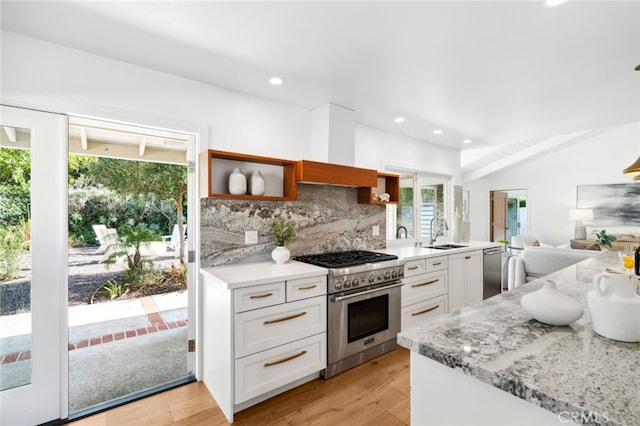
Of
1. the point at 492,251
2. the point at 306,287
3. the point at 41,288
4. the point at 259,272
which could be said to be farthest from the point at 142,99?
the point at 492,251

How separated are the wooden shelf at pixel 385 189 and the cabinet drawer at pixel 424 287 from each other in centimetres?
92

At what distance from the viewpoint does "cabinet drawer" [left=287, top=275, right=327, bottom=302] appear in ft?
7.14

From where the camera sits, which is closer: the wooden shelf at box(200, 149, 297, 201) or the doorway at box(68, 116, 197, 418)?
the doorway at box(68, 116, 197, 418)

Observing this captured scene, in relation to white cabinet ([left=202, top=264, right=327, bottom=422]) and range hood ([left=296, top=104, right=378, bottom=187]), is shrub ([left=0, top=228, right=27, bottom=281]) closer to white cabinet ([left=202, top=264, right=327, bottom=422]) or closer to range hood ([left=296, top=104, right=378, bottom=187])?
white cabinet ([left=202, top=264, right=327, bottom=422])

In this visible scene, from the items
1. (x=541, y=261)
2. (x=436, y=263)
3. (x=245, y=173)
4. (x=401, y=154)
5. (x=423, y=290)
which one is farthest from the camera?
(x=541, y=261)

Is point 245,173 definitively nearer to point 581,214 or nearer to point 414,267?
point 414,267

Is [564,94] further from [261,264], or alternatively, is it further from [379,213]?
[261,264]

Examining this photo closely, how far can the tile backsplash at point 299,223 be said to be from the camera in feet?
8.22

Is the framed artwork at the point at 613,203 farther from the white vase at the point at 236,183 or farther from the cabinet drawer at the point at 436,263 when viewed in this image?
the white vase at the point at 236,183

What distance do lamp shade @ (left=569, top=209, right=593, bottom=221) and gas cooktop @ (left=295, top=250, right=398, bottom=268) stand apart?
6395mm

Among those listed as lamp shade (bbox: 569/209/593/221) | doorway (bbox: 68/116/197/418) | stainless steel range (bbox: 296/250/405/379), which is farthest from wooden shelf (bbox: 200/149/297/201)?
lamp shade (bbox: 569/209/593/221)

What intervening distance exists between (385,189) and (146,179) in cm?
256

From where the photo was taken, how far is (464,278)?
144 inches

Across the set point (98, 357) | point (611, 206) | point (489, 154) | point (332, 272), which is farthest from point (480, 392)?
point (611, 206)
